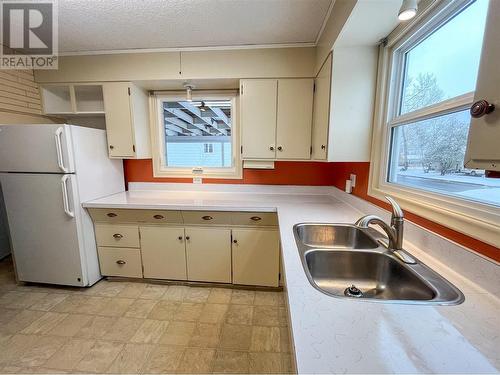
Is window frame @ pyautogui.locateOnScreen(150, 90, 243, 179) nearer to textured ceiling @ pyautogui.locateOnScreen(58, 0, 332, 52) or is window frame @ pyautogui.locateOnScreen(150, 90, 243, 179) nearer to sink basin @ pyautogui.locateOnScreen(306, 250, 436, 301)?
textured ceiling @ pyautogui.locateOnScreen(58, 0, 332, 52)

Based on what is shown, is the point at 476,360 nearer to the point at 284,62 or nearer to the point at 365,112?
the point at 365,112

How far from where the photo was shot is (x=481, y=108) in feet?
1.55

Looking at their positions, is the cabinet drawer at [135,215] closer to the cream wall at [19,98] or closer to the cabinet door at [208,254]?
the cabinet door at [208,254]

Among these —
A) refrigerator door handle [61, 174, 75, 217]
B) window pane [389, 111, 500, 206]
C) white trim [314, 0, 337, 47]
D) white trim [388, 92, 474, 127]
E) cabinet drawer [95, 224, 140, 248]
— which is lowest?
cabinet drawer [95, 224, 140, 248]

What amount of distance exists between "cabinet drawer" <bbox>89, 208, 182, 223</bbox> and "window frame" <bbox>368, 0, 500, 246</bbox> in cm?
174

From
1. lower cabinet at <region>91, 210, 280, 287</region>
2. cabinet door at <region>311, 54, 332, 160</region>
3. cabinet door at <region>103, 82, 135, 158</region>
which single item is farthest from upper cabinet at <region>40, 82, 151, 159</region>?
cabinet door at <region>311, 54, 332, 160</region>

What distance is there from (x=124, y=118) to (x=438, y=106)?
2510 millimetres

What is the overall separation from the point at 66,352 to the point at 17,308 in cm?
88

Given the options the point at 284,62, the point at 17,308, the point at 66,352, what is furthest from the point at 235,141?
the point at 17,308

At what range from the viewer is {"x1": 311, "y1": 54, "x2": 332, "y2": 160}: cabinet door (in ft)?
5.37

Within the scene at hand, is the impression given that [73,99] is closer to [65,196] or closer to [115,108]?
[115,108]

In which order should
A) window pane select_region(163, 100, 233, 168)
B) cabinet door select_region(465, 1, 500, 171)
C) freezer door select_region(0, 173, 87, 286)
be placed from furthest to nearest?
window pane select_region(163, 100, 233, 168)
freezer door select_region(0, 173, 87, 286)
cabinet door select_region(465, 1, 500, 171)

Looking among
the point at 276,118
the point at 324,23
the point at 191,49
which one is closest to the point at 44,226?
the point at 191,49

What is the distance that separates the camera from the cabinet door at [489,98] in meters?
0.46
